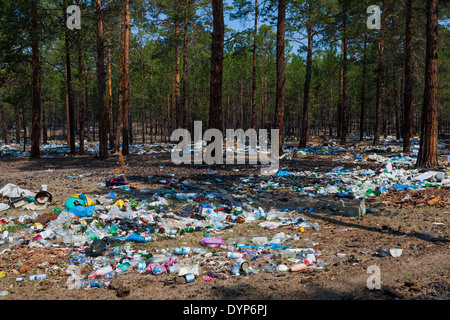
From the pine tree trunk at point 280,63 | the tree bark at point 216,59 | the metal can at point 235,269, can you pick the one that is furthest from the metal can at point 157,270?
the pine tree trunk at point 280,63

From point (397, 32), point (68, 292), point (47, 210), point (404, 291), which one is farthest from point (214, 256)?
point (397, 32)

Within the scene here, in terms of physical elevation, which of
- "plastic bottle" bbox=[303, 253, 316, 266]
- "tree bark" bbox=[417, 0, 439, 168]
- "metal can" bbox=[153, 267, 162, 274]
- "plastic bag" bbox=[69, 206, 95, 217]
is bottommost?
"metal can" bbox=[153, 267, 162, 274]

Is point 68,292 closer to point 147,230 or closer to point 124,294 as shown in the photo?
point 124,294

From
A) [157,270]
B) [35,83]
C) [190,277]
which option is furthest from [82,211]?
[35,83]

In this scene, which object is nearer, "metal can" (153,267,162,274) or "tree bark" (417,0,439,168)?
"metal can" (153,267,162,274)

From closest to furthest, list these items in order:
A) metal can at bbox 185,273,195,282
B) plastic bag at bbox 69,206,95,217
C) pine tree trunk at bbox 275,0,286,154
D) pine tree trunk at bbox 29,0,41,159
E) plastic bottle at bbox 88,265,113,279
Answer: metal can at bbox 185,273,195,282 < plastic bottle at bbox 88,265,113,279 < plastic bag at bbox 69,206,95,217 < pine tree trunk at bbox 275,0,286,154 < pine tree trunk at bbox 29,0,41,159

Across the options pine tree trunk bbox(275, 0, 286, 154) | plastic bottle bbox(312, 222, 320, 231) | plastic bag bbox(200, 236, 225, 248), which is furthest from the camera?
pine tree trunk bbox(275, 0, 286, 154)

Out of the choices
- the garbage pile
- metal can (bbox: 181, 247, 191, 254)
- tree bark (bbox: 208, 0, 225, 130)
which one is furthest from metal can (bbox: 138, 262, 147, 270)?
tree bark (bbox: 208, 0, 225, 130)

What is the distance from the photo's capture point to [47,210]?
5703mm

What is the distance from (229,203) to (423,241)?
3.34m

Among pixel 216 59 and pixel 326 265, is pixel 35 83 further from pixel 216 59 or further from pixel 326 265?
pixel 326 265

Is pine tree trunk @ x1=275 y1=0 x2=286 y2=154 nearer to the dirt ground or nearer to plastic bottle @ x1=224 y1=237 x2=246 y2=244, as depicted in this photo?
→ the dirt ground

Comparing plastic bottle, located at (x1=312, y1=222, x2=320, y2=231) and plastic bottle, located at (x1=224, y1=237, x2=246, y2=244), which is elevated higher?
plastic bottle, located at (x1=312, y1=222, x2=320, y2=231)

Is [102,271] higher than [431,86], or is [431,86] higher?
[431,86]
